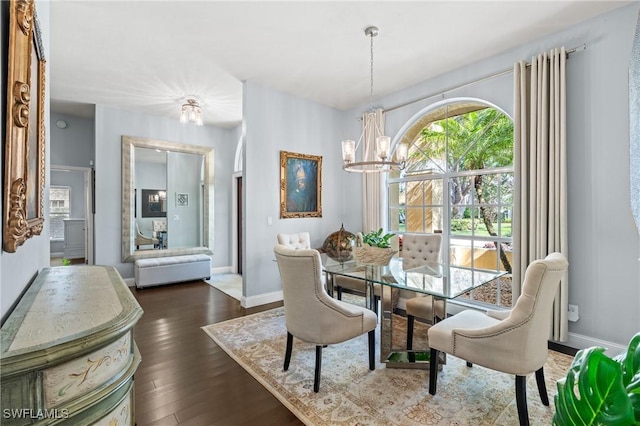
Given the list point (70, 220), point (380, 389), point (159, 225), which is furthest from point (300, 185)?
point (70, 220)

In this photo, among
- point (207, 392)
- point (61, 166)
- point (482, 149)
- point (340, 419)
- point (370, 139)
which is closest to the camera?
point (340, 419)

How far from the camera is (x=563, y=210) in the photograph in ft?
8.69

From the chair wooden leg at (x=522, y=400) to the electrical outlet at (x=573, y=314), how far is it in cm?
154

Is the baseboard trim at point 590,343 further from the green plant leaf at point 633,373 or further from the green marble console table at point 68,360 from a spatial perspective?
the green marble console table at point 68,360

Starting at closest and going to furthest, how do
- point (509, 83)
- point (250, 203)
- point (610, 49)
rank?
point (610, 49)
point (509, 83)
point (250, 203)

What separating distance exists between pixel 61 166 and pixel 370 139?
5460mm

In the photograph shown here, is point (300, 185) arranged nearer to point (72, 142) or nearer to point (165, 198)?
point (165, 198)

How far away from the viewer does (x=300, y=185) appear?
456cm

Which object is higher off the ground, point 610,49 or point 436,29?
point 436,29

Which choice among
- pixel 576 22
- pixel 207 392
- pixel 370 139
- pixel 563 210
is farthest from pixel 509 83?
pixel 207 392

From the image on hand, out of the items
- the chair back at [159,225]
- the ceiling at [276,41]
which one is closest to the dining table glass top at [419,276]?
the ceiling at [276,41]

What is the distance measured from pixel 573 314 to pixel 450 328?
5.39ft

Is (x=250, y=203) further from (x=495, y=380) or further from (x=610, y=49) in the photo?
(x=610, y=49)

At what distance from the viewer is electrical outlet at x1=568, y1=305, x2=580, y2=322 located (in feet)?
8.84
